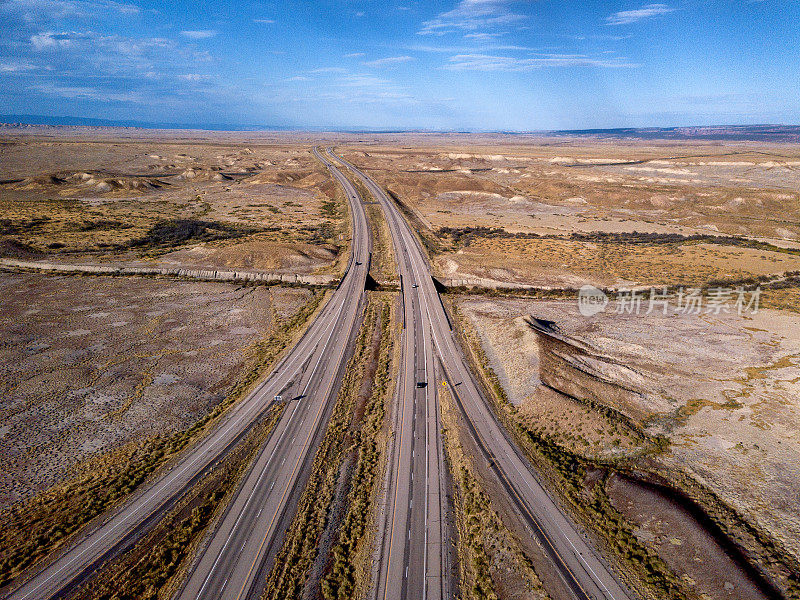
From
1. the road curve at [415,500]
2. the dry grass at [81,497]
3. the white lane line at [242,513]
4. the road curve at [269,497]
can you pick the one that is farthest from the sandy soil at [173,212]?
the white lane line at [242,513]

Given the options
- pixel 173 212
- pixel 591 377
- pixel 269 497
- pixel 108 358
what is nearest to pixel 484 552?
pixel 269 497

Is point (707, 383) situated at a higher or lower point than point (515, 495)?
higher

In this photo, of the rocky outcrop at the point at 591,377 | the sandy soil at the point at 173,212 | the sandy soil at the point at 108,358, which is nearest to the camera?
the sandy soil at the point at 108,358

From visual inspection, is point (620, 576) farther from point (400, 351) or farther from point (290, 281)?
point (290, 281)

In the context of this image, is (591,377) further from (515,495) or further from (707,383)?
(515,495)

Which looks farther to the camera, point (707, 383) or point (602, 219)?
point (602, 219)

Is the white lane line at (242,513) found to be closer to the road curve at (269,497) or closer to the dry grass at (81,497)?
the road curve at (269,497)
